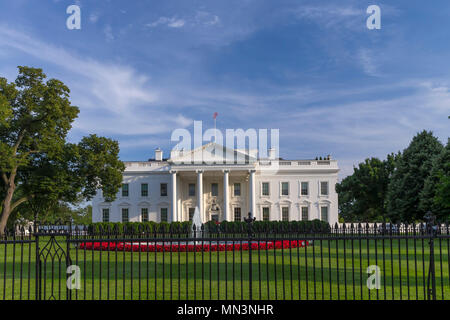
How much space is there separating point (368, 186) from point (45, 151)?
39437 millimetres

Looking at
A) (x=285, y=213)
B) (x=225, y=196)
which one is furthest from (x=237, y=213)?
(x=285, y=213)

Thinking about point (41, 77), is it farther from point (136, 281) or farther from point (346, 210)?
point (346, 210)

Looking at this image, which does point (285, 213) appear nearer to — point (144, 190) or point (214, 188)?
point (214, 188)

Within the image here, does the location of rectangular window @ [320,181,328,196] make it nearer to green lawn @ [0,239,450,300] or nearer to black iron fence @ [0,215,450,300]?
green lawn @ [0,239,450,300]

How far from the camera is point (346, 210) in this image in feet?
189

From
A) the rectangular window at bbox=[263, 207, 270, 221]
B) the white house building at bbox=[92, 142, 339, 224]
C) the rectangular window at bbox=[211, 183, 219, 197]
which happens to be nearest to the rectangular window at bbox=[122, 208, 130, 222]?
the white house building at bbox=[92, 142, 339, 224]

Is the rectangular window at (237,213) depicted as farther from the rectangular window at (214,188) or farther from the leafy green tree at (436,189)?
the leafy green tree at (436,189)

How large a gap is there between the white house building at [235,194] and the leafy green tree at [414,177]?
11477mm

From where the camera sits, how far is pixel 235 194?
5134cm

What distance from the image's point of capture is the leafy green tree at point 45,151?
29.8m

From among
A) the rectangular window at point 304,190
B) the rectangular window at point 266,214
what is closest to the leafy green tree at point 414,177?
the rectangular window at point 304,190

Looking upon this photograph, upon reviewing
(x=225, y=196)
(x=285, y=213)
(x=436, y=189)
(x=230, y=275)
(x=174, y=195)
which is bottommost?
(x=230, y=275)
